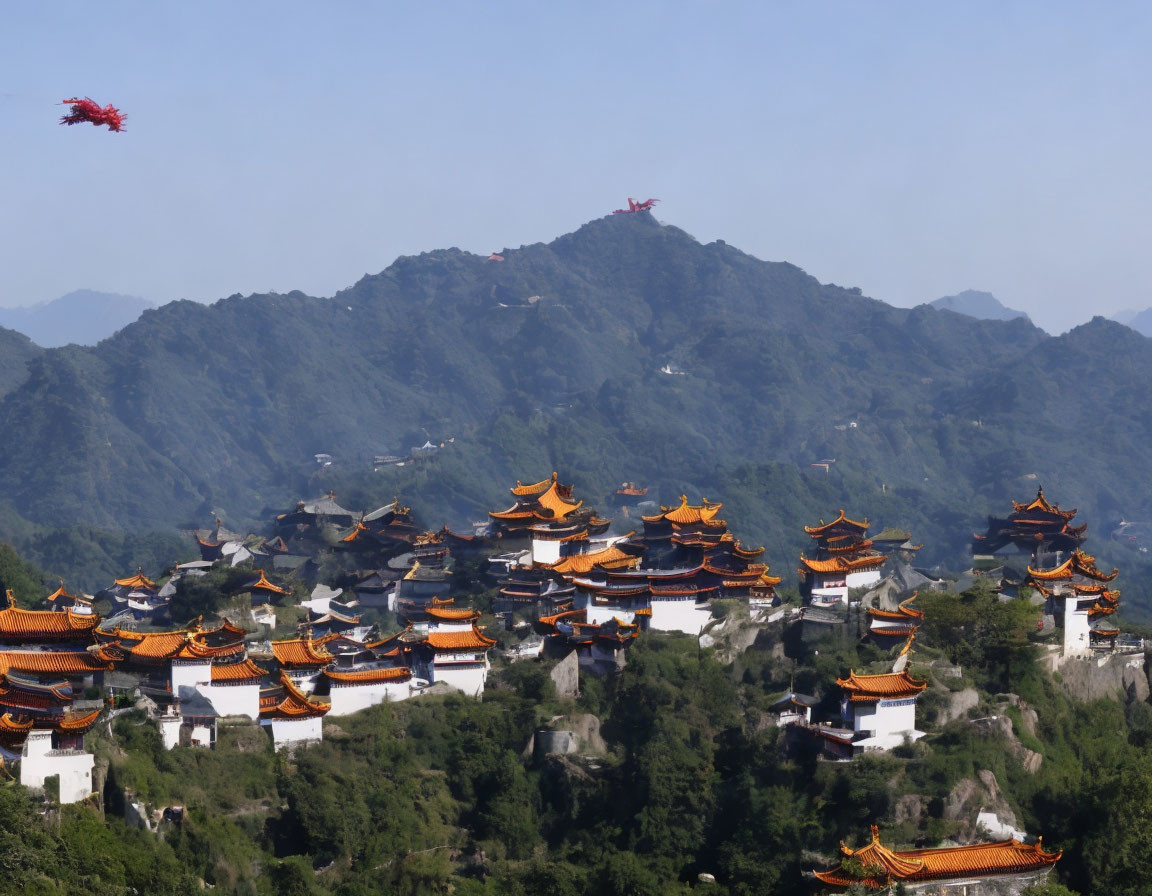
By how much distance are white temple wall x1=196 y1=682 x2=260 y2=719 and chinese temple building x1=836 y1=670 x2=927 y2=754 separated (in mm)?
10748

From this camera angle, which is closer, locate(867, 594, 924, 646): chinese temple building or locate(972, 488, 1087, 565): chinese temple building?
locate(867, 594, 924, 646): chinese temple building

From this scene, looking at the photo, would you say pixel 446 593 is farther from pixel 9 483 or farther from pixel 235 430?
pixel 235 430

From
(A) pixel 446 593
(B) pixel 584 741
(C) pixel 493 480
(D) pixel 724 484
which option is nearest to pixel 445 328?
(C) pixel 493 480

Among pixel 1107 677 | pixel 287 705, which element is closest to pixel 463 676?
pixel 287 705

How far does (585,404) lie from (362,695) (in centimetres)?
7832

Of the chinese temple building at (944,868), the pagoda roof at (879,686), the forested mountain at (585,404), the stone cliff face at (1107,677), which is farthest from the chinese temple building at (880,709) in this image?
the forested mountain at (585,404)

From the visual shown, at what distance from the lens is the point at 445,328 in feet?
439

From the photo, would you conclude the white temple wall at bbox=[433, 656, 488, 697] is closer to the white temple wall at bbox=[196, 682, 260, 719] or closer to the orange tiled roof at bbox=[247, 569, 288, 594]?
the white temple wall at bbox=[196, 682, 260, 719]

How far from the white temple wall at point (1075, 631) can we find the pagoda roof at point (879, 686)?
6023 millimetres

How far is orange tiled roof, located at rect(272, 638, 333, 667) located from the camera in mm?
34219

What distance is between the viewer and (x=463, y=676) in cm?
3653

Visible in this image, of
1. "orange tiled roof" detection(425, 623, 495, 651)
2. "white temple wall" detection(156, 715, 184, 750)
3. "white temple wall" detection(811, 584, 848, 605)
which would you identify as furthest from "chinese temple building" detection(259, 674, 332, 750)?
"white temple wall" detection(811, 584, 848, 605)

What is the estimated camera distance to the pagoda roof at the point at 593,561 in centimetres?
4153

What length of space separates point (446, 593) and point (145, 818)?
1585 cm
